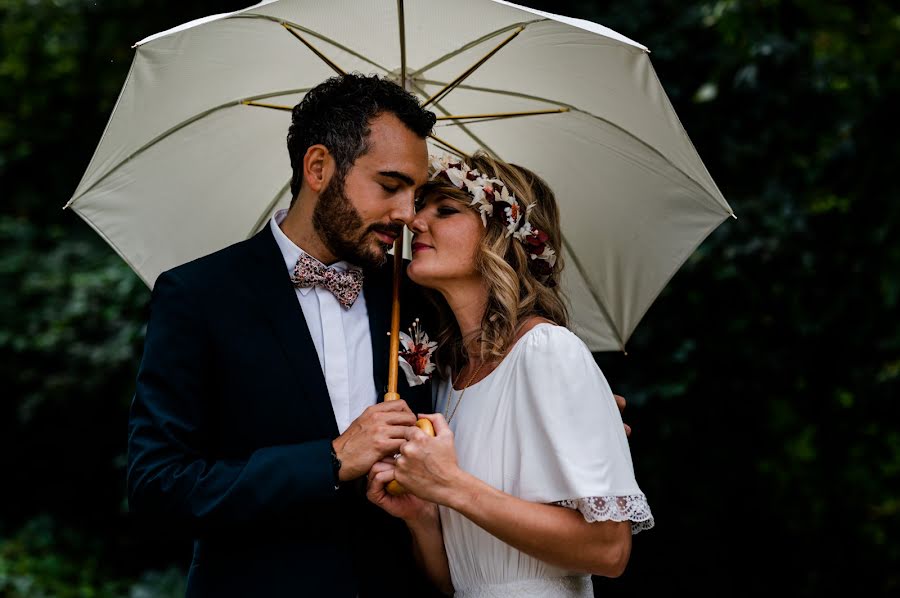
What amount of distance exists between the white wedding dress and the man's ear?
0.78 m

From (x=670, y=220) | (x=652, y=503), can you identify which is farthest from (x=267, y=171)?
(x=652, y=503)

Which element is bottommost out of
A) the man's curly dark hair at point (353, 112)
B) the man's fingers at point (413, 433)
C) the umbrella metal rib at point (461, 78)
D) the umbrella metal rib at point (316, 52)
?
the man's fingers at point (413, 433)

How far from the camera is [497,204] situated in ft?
9.72

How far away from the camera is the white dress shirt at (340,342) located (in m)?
2.75

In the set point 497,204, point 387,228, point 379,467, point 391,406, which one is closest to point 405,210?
point 387,228

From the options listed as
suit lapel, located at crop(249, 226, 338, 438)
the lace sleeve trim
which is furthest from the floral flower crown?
the lace sleeve trim

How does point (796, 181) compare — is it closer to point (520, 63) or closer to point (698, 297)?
point (698, 297)

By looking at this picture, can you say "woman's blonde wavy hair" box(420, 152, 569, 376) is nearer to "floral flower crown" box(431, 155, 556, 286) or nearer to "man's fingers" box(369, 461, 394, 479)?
"floral flower crown" box(431, 155, 556, 286)

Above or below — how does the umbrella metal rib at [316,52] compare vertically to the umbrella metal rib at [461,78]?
above

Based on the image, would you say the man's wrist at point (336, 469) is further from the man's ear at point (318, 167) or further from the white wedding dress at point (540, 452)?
the man's ear at point (318, 167)

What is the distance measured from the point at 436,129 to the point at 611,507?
4.81 feet

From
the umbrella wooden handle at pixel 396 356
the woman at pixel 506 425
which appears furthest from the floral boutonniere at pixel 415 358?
the woman at pixel 506 425

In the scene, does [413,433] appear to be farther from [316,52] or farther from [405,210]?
[316,52]

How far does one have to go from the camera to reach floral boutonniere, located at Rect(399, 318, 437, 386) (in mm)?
2863
